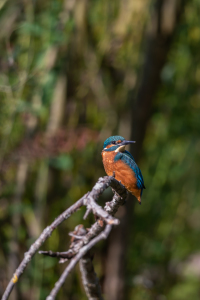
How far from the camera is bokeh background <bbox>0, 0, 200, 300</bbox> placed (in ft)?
9.00

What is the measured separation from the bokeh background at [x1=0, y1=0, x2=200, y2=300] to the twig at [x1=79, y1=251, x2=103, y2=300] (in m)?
1.09

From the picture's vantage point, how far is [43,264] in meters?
2.85

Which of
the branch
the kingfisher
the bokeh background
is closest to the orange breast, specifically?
the kingfisher

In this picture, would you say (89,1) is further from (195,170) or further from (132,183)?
(132,183)

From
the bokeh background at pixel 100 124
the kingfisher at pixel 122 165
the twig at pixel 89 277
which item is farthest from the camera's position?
the bokeh background at pixel 100 124

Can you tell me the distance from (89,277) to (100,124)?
6.80 ft

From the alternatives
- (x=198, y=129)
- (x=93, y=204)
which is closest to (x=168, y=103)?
(x=198, y=129)

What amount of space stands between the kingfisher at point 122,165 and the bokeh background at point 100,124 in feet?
3.17

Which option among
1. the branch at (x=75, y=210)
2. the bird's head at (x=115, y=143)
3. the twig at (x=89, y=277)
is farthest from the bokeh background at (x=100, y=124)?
the branch at (x=75, y=210)

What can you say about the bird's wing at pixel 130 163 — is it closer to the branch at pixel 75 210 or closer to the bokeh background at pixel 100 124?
the branch at pixel 75 210

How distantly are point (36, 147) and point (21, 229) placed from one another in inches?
40.8

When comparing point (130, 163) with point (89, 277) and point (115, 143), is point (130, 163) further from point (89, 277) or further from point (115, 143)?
point (89, 277)

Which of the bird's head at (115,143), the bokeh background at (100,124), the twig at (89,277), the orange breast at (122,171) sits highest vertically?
the bokeh background at (100,124)

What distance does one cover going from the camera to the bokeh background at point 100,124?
274cm
